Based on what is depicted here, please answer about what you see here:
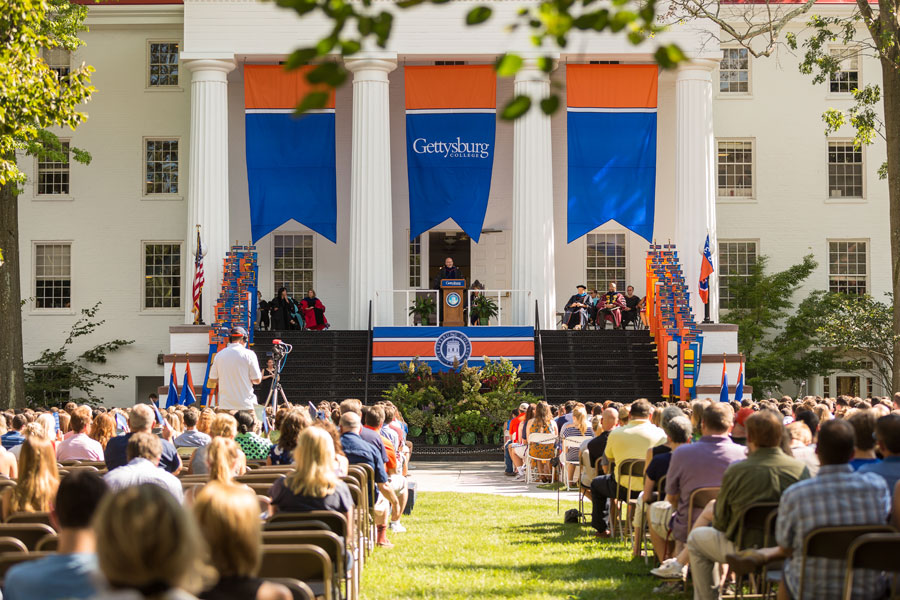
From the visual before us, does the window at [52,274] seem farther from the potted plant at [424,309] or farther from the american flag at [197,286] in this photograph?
the potted plant at [424,309]

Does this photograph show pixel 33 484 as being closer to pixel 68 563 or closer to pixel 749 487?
pixel 68 563

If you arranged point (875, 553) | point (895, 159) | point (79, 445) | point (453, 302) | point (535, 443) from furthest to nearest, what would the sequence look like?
1. point (453, 302)
2. point (895, 159)
3. point (535, 443)
4. point (79, 445)
5. point (875, 553)

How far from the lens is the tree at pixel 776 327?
35.7 metres

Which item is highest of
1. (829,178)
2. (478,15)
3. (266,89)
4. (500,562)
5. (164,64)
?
(164,64)

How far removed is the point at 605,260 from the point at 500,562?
27.6 m

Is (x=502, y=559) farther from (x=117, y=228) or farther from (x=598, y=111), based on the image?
(x=117, y=228)

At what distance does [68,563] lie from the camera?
15.9ft

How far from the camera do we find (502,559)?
11.7 meters

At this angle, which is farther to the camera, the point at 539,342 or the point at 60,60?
the point at 60,60

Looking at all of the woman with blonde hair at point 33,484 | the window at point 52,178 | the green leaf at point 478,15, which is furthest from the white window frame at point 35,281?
the green leaf at point 478,15

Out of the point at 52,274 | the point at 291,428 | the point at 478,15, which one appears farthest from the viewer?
the point at 52,274

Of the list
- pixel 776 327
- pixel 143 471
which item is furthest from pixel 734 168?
pixel 143 471

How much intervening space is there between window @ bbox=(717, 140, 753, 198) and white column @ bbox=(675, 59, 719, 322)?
15.5 feet

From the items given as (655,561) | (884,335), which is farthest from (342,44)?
(884,335)
